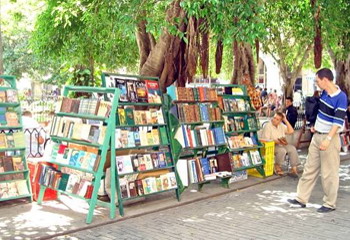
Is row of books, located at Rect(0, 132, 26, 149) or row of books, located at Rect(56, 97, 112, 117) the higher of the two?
row of books, located at Rect(56, 97, 112, 117)

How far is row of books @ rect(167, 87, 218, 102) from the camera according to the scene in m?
7.69

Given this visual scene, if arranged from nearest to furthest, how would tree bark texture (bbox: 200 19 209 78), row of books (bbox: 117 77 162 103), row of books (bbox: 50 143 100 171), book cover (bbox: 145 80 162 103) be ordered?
1. row of books (bbox: 50 143 100 171)
2. row of books (bbox: 117 77 162 103)
3. book cover (bbox: 145 80 162 103)
4. tree bark texture (bbox: 200 19 209 78)

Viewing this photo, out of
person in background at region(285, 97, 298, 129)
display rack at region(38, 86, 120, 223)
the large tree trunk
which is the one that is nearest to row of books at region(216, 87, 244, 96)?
display rack at region(38, 86, 120, 223)

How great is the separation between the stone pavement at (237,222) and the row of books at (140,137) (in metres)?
1.05

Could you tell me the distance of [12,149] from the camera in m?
7.04

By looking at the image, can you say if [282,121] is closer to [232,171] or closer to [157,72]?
[232,171]

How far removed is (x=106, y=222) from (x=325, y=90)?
366 cm

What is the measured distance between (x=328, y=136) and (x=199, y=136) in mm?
2286

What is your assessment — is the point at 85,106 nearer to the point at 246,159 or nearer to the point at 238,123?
the point at 238,123

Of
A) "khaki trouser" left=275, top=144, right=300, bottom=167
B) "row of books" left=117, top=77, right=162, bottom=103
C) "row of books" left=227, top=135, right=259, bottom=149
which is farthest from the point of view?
"khaki trouser" left=275, top=144, right=300, bottom=167

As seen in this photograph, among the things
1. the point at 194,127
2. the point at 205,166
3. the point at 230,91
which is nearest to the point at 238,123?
the point at 230,91

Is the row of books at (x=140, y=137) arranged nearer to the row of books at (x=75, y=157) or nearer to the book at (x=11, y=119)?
the row of books at (x=75, y=157)

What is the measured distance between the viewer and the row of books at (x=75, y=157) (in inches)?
248

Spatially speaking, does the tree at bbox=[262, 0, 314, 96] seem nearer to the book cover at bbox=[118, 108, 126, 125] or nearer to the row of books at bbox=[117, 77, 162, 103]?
the row of books at bbox=[117, 77, 162, 103]
